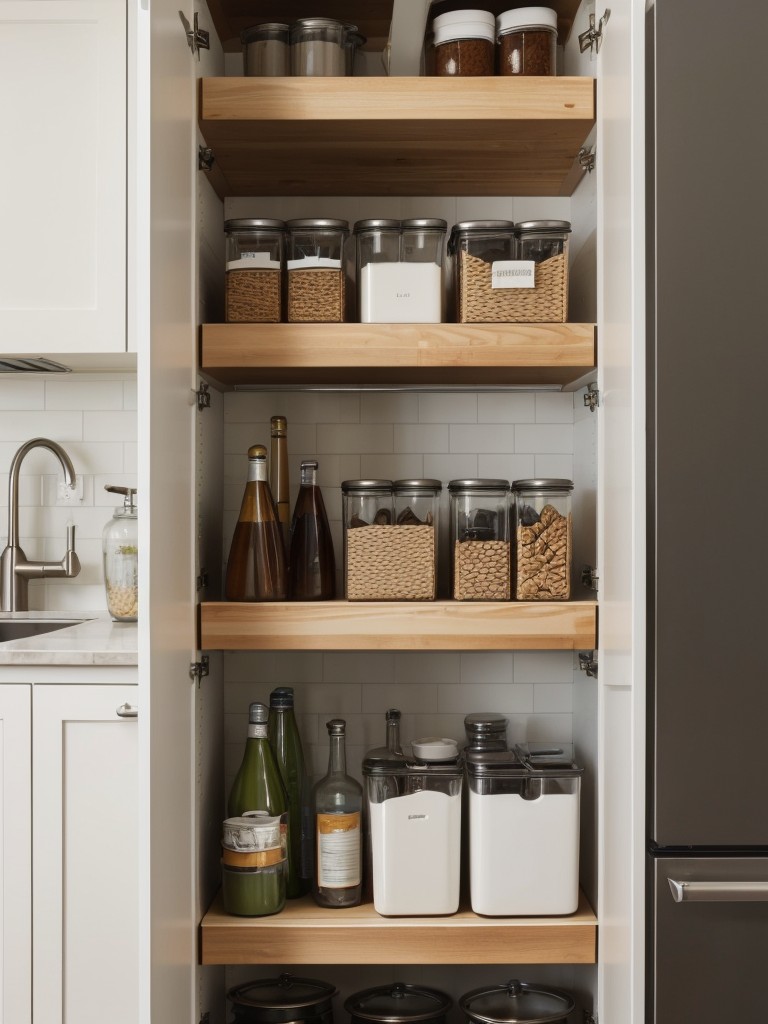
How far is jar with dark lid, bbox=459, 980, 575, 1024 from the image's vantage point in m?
1.80

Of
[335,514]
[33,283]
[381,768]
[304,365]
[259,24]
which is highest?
[259,24]

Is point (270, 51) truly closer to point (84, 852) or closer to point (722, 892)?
point (84, 852)

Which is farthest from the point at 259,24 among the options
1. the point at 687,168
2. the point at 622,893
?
the point at 622,893

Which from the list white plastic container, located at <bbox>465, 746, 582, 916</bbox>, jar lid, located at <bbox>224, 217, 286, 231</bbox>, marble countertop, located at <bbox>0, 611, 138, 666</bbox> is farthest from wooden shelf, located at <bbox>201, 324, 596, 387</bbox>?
white plastic container, located at <bbox>465, 746, 582, 916</bbox>

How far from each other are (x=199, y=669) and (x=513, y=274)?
0.93 metres

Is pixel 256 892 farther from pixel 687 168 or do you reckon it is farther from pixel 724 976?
pixel 687 168

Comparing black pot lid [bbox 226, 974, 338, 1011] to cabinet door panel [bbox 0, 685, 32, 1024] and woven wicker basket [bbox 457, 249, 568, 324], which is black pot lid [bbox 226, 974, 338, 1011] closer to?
cabinet door panel [bbox 0, 685, 32, 1024]

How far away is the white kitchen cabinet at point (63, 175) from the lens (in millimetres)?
1835

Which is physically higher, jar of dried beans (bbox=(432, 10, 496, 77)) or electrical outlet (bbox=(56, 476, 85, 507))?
jar of dried beans (bbox=(432, 10, 496, 77))

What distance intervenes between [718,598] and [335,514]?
35.9 inches

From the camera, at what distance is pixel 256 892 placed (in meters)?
1.76

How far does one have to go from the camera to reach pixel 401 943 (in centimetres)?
173

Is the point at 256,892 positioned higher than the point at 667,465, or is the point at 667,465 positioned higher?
the point at 667,465

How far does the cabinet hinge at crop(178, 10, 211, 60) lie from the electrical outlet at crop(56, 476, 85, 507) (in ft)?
3.10
